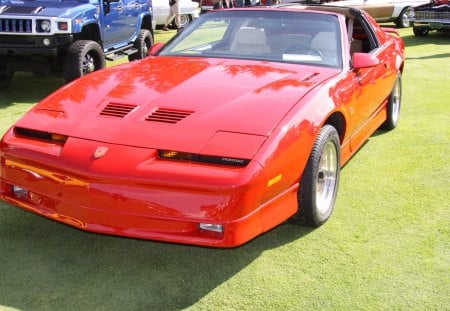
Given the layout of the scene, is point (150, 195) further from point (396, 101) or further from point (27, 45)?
point (27, 45)

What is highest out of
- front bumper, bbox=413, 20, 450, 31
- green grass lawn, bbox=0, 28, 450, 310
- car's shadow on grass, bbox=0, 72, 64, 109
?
green grass lawn, bbox=0, 28, 450, 310

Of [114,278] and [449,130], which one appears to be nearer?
[114,278]

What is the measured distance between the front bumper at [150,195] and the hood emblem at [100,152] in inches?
0.8

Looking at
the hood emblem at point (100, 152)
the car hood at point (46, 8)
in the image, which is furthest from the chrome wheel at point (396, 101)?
the car hood at point (46, 8)

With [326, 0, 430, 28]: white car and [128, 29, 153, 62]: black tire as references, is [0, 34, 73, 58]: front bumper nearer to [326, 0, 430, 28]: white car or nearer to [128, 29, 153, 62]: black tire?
[128, 29, 153, 62]: black tire

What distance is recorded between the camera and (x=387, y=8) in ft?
51.3

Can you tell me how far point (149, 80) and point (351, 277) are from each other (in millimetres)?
1861

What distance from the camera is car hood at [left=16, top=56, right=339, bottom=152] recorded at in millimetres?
3016

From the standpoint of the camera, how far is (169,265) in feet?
10.3

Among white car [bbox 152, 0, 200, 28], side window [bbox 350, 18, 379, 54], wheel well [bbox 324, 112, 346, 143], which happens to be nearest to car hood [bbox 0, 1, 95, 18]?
side window [bbox 350, 18, 379, 54]

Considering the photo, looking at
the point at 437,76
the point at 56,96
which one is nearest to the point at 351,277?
the point at 56,96

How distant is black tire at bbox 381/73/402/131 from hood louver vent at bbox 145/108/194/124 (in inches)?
114

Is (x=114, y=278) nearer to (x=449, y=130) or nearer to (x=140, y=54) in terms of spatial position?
(x=449, y=130)

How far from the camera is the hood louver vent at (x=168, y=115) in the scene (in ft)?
10.3
